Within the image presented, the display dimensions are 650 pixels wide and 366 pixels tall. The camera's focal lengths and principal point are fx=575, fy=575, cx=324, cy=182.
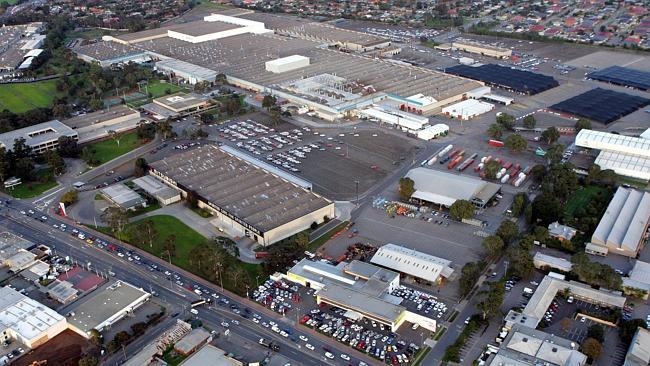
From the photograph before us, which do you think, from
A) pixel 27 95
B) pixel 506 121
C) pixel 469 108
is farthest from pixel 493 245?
pixel 27 95

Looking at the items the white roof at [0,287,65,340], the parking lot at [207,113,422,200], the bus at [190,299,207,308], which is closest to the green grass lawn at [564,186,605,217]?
the parking lot at [207,113,422,200]

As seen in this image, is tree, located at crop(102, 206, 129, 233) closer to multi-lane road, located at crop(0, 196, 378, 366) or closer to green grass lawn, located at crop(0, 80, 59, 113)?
multi-lane road, located at crop(0, 196, 378, 366)

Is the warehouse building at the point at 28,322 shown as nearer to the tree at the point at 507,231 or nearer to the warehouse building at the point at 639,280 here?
the tree at the point at 507,231

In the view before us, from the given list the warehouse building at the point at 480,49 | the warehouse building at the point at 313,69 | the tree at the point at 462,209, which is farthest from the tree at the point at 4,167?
the warehouse building at the point at 480,49

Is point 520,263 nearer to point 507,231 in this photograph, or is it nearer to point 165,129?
point 507,231

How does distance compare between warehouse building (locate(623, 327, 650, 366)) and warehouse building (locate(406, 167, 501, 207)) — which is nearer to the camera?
warehouse building (locate(623, 327, 650, 366))
